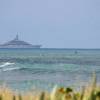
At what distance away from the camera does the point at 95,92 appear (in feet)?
13.5

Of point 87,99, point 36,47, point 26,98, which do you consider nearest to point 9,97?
point 26,98

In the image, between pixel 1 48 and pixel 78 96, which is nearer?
pixel 78 96

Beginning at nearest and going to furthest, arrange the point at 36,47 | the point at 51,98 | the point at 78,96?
1. the point at 51,98
2. the point at 78,96
3. the point at 36,47

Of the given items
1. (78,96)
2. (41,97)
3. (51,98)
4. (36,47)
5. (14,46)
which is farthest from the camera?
(36,47)

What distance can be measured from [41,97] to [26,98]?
725mm

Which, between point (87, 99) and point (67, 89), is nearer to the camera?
point (87, 99)

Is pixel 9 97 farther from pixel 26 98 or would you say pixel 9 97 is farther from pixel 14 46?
pixel 14 46

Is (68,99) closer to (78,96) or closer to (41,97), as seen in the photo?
(78,96)

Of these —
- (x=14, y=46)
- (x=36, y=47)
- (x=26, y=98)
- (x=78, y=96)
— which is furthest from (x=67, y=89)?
(x=36, y=47)

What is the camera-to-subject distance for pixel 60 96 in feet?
13.6

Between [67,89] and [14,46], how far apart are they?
154 meters

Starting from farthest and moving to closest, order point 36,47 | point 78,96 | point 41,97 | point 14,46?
point 36,47 < point 14,46 < point 78,96 < point 41,97

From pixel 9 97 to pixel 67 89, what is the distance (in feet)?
1.72

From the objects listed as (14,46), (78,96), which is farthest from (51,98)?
(14,46)
